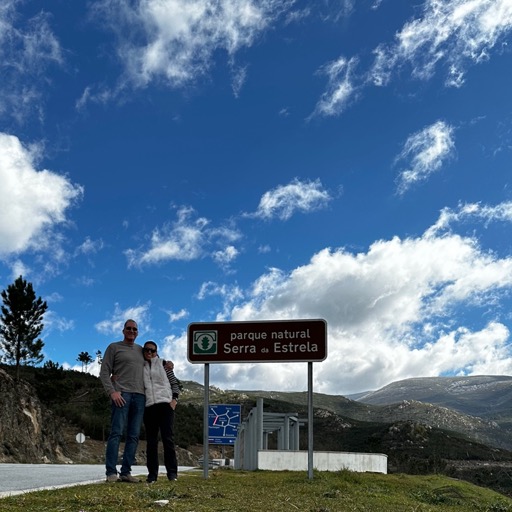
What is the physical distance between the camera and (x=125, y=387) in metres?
7.61

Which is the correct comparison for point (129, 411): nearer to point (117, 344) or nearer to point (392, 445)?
point (117, 344)

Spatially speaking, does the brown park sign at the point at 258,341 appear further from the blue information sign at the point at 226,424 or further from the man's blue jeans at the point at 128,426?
the blue information sign at the point at 226,424

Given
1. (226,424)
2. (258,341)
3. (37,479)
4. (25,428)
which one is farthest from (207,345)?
(25,428)

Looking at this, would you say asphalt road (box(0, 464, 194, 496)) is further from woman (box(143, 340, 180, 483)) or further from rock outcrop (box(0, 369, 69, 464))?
rock outcrop (box(0, 369, 69, 464))

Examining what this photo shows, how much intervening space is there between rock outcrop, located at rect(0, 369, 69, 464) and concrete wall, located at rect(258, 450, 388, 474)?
1767cm

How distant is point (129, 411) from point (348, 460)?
67.3 feet

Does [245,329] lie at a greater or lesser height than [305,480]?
greater

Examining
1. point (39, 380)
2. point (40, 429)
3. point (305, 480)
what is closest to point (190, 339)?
point (305, 480)

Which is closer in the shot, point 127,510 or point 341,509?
point 127,510

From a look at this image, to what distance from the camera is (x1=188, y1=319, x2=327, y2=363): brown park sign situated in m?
10.8

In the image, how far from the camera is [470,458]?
90188 millimetres

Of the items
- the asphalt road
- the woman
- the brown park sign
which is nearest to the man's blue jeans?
the woman

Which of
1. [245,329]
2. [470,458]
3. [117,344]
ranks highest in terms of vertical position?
[245,329]

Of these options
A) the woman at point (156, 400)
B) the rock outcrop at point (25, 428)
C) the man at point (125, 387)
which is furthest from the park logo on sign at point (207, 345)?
the rock outcrop at point (25, 428)
